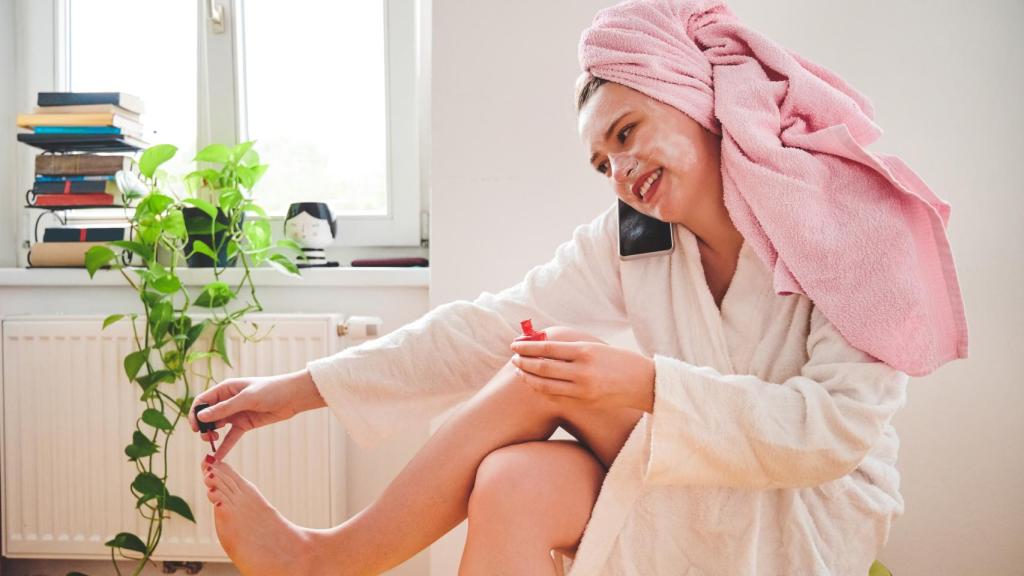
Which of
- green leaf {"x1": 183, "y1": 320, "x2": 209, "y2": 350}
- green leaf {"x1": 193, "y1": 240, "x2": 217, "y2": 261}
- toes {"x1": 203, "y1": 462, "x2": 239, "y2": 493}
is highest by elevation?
green leaf {"x1": 193, "y1": 240, "x2": 217, "y2": 261}

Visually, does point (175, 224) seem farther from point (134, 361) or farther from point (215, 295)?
point (134, 361)

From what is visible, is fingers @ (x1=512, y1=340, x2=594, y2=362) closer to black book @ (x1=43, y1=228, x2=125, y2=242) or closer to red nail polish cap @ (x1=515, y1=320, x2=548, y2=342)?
red nail polish cap @ (x1=515, y1=320, x2=548, y2=342)

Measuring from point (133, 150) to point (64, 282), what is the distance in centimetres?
33

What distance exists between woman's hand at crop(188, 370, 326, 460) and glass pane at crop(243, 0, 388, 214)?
0.77 metres

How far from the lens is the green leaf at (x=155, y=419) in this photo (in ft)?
4.27

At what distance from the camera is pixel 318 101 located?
1613mm

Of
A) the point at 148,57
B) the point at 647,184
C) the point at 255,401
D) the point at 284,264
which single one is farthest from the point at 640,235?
the point at 148,57

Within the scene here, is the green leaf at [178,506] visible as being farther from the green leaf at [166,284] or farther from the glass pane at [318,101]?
the glass pane at [318,101]

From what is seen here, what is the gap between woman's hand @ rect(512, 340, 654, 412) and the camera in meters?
0.62

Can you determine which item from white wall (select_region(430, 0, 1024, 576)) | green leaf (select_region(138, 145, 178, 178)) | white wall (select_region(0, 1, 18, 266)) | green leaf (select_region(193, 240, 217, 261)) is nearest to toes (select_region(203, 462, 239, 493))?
white wall (select_region(430, 0, 1024, 576))

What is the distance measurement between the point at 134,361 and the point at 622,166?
3.50 ft

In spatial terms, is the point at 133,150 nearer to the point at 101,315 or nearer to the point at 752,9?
the point at 101,315

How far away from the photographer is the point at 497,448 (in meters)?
0.78

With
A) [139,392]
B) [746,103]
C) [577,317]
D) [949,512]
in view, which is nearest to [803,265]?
[746,103]
